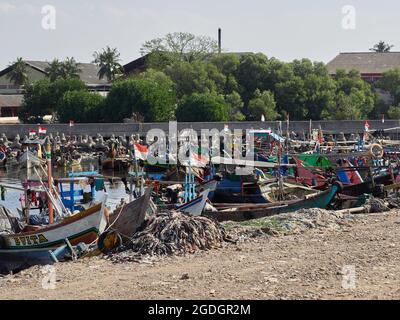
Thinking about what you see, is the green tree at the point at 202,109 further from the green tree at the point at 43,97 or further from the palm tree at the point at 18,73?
the palm tree at the point at 18,73

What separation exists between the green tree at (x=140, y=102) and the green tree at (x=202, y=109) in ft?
4.78

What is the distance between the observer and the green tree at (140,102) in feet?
235

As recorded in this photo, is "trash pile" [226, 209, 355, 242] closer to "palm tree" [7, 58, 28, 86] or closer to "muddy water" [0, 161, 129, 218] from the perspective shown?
"muddy water" [0, 161, 129, 218]

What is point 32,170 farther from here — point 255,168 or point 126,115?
point 126,115

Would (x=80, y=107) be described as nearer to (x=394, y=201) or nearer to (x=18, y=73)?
(x=18, y=73)

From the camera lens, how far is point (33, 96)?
79250 millimetres

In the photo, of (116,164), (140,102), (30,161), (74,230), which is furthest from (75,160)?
(74,230)

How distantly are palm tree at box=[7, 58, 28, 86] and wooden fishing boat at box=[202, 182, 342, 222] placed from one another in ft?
260

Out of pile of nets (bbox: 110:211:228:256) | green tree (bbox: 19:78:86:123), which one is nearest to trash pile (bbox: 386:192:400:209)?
pile of nets (bbox: 110:211:228:256)

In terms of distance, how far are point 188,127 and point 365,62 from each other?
1566 inches

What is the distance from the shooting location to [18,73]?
10100 cm

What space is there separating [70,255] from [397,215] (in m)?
9.32

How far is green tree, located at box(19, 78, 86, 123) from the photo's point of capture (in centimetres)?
7819
